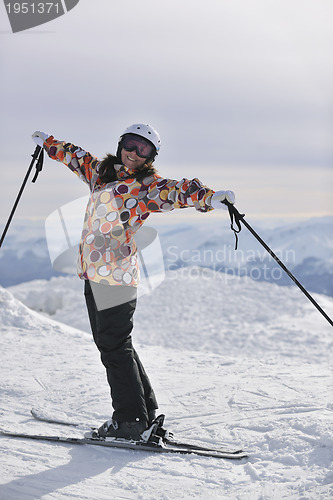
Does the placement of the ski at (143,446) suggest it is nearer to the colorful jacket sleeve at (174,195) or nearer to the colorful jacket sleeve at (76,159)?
the colorful jacket sleeve at (174,195)

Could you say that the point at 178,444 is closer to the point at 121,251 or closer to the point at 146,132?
the point at 121,251

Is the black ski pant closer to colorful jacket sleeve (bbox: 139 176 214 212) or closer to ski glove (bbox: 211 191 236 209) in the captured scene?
colorful jacket sleeve (bbox: 139 176 214 212)

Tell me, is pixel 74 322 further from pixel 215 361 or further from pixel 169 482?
pixel 169 482

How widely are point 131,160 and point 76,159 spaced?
46 centimetres

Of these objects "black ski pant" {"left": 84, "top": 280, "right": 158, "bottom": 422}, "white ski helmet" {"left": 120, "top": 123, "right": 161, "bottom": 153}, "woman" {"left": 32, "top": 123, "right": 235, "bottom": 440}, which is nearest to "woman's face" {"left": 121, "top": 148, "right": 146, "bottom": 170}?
"woman" {"left": 32, "top": 123, "right": 235, "bottom": 440}

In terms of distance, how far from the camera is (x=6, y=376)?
15.1 feet

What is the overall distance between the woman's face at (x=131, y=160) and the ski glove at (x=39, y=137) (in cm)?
78

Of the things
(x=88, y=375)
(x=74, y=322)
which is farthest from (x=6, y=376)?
(x=74, y=322)

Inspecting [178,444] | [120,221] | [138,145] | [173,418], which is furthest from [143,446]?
[138,145]

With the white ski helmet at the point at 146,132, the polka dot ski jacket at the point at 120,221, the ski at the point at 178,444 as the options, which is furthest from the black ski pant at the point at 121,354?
the white ski helmet at the point at 146,132

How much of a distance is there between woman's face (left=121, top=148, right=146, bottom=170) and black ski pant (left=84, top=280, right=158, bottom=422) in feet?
2.37

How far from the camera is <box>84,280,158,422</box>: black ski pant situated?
306 cm

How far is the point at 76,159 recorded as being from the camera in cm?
338

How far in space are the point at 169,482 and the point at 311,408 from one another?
1552 millimetres
